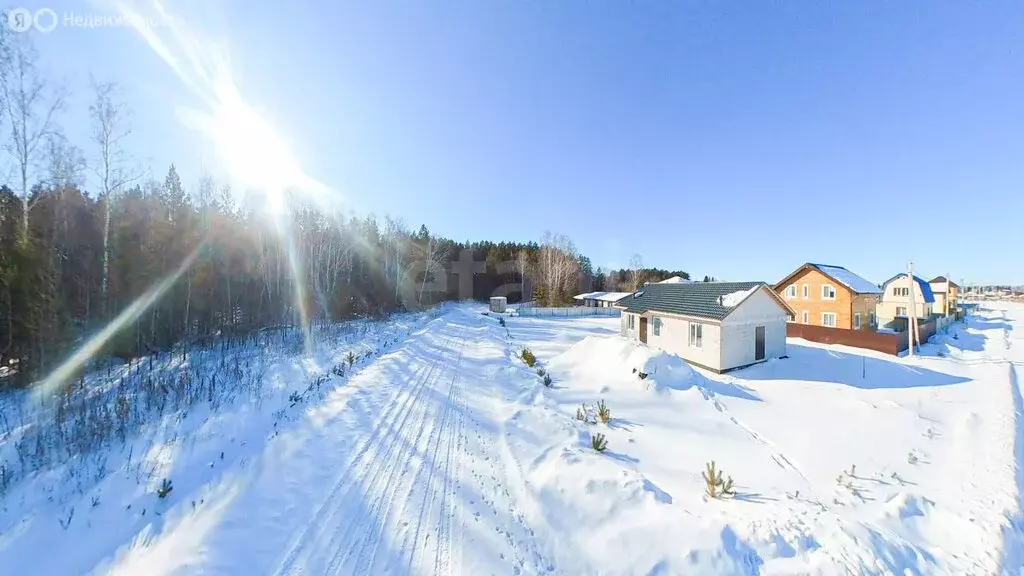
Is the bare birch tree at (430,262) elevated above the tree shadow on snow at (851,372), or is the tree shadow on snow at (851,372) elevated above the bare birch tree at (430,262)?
the bare birch tree at (430,262)

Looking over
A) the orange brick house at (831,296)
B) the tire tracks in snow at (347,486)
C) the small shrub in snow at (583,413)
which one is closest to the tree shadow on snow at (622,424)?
the small shrub in snow at (583,413)

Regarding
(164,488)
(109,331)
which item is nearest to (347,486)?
(164,488)

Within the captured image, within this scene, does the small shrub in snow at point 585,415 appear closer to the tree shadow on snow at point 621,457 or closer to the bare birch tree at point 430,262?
the tree shadow on snow at point 621,457

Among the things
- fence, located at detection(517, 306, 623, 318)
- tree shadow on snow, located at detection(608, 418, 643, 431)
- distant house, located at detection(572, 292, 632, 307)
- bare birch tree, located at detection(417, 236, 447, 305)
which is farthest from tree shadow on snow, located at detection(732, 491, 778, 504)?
distant house, located at detection(572, 292, 632, 307)

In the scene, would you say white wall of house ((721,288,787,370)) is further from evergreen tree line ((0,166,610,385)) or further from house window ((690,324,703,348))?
evergreen tree line ((0,166,610,385))

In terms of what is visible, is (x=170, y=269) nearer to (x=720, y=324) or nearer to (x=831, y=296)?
(x=720, y=324)
